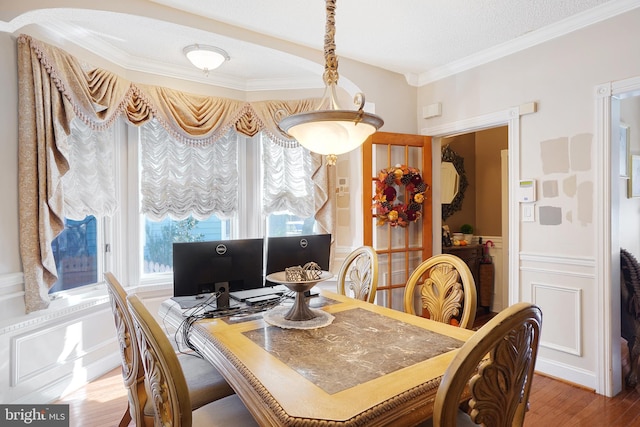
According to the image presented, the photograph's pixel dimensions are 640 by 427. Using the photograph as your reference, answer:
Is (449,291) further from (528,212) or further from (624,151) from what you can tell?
(624,151)

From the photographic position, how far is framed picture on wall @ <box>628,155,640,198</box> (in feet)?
11.3

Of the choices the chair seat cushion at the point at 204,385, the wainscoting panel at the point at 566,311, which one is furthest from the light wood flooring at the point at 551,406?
the chair seat cushion at the point at 204,385

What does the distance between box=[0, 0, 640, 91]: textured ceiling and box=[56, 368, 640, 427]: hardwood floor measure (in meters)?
2.36

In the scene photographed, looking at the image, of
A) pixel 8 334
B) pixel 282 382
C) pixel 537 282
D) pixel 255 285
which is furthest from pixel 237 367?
pixel 537 282

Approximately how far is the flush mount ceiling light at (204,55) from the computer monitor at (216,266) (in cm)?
166

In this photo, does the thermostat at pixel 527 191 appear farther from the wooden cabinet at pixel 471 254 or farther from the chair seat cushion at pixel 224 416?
the chair seat cushion at pixel 224 416

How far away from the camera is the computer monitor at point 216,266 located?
188cm

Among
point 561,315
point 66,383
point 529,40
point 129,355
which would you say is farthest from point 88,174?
point 561,315

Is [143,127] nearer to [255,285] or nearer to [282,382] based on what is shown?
[255,285]

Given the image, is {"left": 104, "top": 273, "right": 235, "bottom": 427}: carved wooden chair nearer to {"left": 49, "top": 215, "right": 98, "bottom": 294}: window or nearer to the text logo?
the text logo

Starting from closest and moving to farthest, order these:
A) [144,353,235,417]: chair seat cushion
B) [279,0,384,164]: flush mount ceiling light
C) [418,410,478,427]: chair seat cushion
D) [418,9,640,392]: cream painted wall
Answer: [418,410,478,427]: chair seat cushion < [279,0,384,164]: flush mount ceiling light < [144,353,235,417]: chair seat cushion < [418,9,640,392]: cream painted wall

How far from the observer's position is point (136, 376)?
4.72 ft

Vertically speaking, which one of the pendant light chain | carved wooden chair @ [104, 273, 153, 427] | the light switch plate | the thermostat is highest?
the pendant light chain

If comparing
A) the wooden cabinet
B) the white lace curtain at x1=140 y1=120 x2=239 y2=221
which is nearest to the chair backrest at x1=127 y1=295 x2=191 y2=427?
the white lace curtain at x1=140 y1=120 x2=239 y2=221
